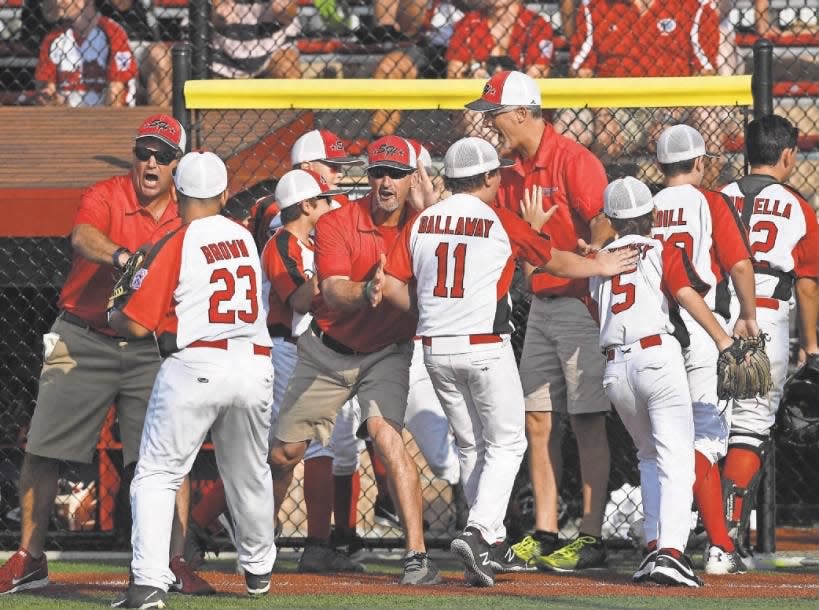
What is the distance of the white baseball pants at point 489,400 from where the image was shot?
6.05 m

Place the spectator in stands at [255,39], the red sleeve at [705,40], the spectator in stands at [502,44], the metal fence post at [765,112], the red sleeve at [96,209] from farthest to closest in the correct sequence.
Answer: the spectator in stands at [255,39], the spectator in stands at [502,44], the red sleeve at [705,40], the metal fence post at [765,112], the red sleeve at [96,209]

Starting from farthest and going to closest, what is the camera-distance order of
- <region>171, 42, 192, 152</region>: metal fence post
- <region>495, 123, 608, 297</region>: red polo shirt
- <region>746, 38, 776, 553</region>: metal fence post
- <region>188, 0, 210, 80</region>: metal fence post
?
1. <region>188, 0, 210, 80</region>: metal fence post
2. <region>171, 42, 192, 152</region>: metal fence post
3. <region>746, 38, 776, 553</region>: metal fence post
4. <region>495, 123, 608, 297</region>: red polo shirt

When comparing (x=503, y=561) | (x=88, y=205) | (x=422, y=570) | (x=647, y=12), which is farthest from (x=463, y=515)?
(x=647, y=12)

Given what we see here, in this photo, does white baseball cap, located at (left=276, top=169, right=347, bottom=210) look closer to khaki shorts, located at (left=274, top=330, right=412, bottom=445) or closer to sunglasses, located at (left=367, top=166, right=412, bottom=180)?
sunglasses, located at (left=367, top=166, right=412, bottom=180)

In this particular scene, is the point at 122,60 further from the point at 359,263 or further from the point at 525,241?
the point at 525,241

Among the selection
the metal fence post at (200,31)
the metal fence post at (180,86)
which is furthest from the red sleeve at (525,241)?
the metal fence post at (200,31)

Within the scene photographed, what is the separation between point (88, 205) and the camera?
6.30 m

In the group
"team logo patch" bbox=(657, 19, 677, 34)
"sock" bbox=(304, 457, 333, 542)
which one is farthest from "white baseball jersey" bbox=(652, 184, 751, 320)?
"team logo patch" bbox=(657, 19, 677, 34)

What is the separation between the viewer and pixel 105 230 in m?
6.30

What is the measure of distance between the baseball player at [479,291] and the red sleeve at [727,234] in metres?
0.63

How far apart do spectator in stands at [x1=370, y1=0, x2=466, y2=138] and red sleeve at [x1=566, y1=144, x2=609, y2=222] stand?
9.16ft

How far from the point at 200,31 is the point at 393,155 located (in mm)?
2509

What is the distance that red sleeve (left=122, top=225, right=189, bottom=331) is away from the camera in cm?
531

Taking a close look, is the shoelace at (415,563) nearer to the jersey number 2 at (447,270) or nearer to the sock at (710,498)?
the jersey number 2 at (447,270)
